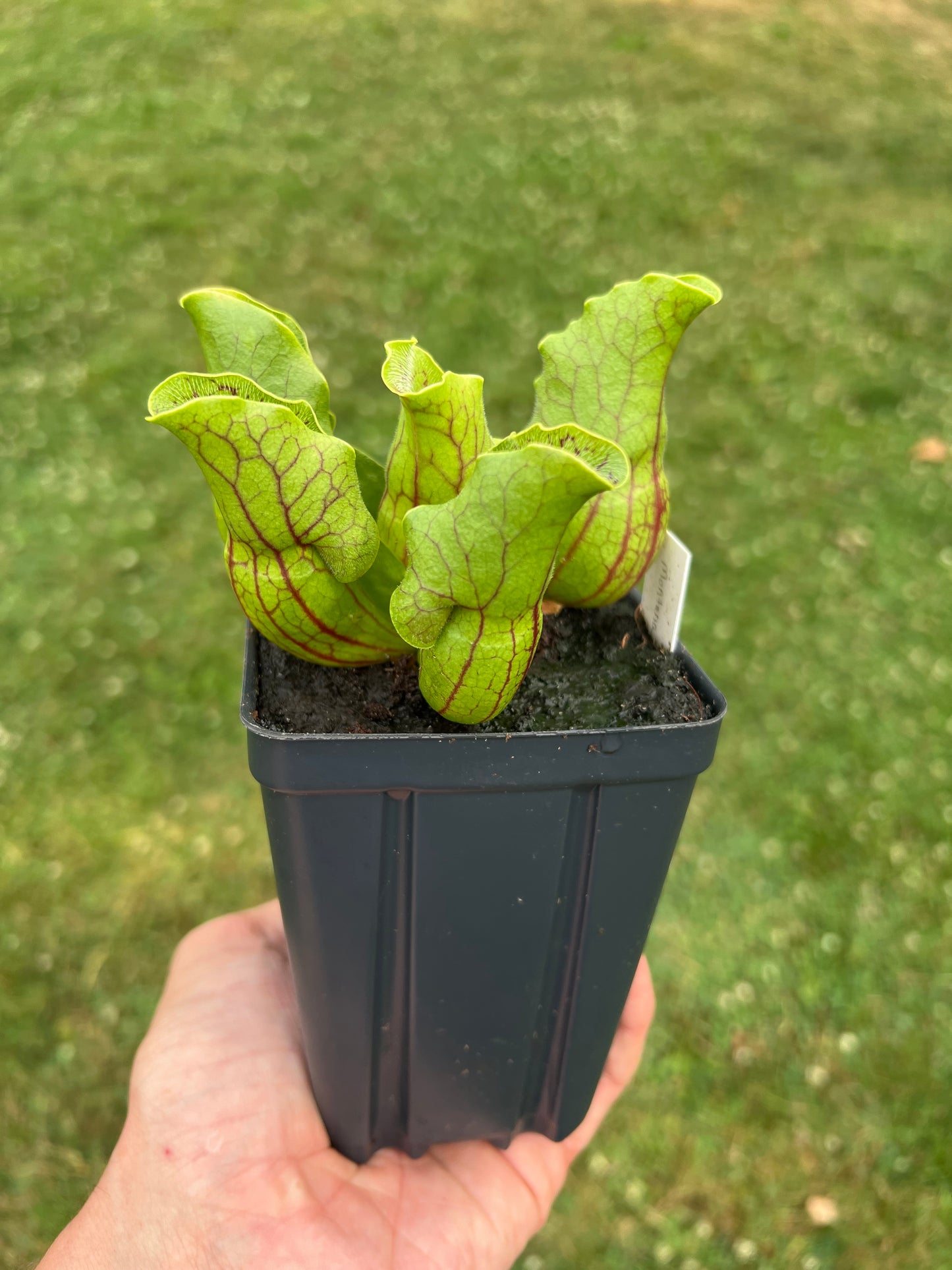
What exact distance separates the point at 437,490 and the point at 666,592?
0.80 ft

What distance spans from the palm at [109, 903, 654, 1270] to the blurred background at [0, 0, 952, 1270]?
693mm

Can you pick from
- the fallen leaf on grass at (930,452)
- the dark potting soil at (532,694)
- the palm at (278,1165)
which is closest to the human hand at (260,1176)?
the palm at (278,1165)

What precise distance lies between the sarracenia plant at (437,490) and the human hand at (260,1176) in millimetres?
550

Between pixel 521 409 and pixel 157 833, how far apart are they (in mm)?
1806

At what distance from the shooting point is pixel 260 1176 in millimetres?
918

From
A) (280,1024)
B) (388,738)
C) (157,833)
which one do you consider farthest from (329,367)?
(388,738)

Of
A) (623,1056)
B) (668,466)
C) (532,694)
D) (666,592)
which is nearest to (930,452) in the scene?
(668,466)

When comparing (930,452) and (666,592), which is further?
(930,452)

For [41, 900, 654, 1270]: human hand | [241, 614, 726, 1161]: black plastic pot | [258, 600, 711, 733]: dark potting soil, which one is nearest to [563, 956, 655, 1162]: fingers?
[41, 900, 654, 1270]: human hand

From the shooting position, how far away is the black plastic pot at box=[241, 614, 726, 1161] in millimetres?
689

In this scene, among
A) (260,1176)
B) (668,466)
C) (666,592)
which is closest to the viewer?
(666,592)

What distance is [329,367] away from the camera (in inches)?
123

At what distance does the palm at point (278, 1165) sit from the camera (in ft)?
2.94

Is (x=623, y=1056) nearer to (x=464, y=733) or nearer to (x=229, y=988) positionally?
(x=229, y=988)
